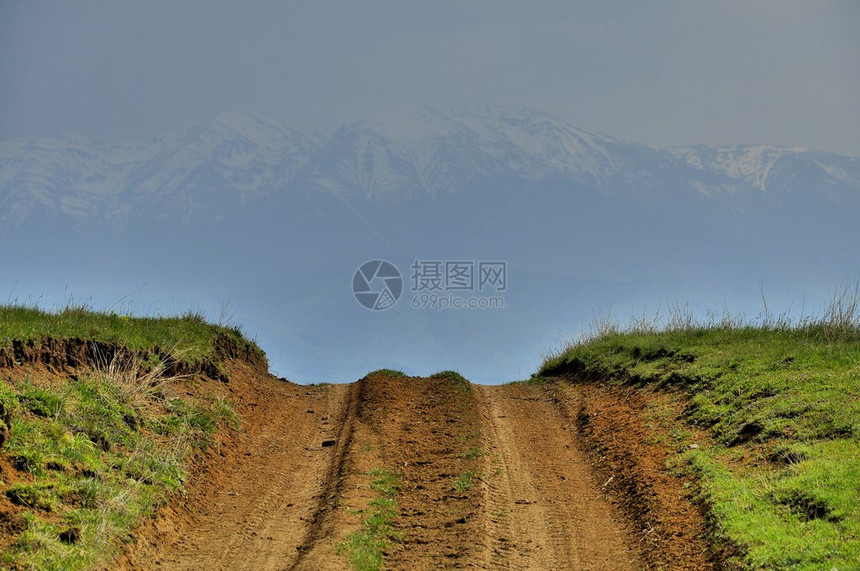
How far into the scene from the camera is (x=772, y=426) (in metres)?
11.7

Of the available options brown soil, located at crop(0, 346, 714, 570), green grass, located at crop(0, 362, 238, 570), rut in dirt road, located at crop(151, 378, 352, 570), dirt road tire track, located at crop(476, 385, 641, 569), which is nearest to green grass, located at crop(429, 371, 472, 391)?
brown soil, located at crop(0, 346, 714, 570)

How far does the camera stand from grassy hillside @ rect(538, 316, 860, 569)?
8.44 metres

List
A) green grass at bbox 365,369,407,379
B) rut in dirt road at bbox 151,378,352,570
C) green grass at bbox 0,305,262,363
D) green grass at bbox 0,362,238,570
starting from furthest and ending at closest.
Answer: green grass at bbox 365,369,407,379 < green grass at bbox 0,305,262,363 < rut in dirt road at bbox 151,378,352,570 < green grass at bbox 0,362,238,570

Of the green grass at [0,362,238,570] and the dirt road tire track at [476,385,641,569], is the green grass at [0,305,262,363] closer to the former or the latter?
the green grass at [0,362,238,570]

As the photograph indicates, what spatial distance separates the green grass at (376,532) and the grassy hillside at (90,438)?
2.63 m

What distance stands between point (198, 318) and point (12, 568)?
1278cm

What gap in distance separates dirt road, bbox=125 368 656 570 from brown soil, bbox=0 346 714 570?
0.03m

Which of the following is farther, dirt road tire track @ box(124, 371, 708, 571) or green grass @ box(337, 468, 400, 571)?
dirt road tire track @ box(124, 371, 708, 571)

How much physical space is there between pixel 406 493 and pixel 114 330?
283 inches

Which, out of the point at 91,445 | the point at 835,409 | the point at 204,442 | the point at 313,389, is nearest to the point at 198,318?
the point at 313,389

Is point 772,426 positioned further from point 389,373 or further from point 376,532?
point 389,373

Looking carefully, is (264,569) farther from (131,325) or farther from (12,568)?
(131,325)

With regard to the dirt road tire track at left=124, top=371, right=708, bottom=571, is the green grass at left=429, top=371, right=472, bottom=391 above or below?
above

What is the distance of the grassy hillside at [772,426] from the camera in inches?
332
